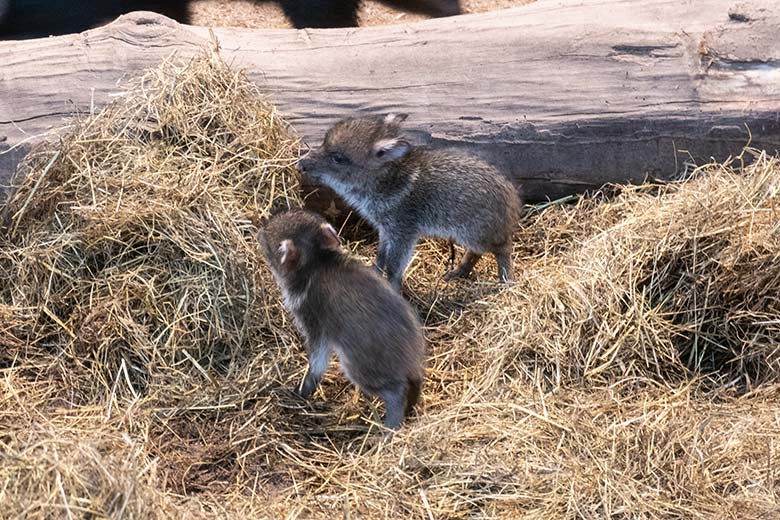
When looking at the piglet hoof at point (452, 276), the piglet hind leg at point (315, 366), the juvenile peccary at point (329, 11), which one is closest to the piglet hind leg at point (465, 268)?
the piglet hoof at point (452, 276)

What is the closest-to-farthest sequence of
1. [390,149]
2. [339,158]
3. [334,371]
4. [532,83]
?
1. [334,371]
2. [390,149]
3. [339,158]
4. [532,83]

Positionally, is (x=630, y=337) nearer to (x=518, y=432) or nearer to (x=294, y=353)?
(x=518, y=432)

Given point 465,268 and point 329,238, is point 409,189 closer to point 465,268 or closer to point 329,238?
point 465,268

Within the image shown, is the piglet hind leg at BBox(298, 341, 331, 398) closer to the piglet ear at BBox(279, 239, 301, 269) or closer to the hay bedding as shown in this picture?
the hay bedding

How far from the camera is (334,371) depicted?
20.0 feet

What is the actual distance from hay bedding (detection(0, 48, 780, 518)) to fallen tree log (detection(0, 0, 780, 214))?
285 mm

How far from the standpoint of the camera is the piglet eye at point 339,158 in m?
6.73

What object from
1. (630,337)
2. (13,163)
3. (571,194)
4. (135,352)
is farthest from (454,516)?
(13,163)

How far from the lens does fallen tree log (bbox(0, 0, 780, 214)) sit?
6938mm

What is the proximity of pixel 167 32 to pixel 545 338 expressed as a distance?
3.40m

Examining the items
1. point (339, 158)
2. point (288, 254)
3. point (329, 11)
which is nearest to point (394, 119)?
point (339, 158)

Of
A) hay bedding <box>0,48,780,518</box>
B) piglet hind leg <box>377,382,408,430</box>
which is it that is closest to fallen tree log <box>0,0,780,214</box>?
hay bedding <box>0,48,780,518</box>

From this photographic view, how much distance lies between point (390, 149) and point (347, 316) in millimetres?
1545

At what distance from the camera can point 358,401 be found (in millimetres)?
5879
